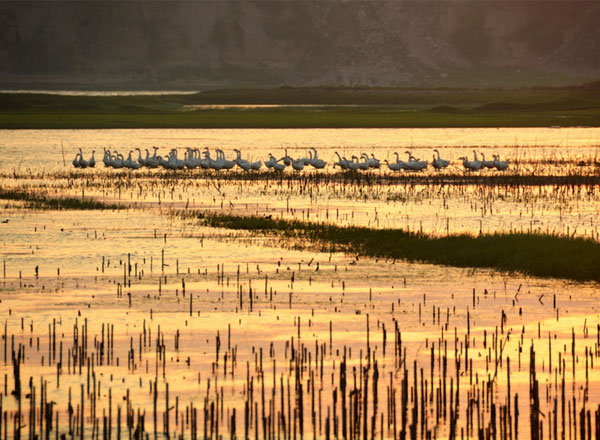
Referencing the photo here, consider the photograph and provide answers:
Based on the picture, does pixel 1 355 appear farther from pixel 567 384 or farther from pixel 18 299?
pixel 567 384

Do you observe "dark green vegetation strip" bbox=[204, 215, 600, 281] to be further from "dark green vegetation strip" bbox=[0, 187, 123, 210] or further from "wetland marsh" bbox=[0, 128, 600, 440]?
"dark green vegetation strip" bbox=[0, 187, 123, 210]

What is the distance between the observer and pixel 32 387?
14844 millimetres

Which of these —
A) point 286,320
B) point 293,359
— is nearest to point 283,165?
point 286,320

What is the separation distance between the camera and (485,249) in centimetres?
2616

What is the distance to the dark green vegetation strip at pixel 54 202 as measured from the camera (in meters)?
37.0

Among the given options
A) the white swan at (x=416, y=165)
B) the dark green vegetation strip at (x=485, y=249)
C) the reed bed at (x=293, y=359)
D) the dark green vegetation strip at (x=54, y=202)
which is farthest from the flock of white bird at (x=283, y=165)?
the reed bed at (x=293, y=359)

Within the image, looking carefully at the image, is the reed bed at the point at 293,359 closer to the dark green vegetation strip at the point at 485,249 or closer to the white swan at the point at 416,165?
the dark green vegetation strip at the point at 485,249

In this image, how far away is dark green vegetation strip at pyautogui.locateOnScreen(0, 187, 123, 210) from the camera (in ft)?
121

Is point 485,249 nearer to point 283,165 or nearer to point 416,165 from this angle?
point 416,165

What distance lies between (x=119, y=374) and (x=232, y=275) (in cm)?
833

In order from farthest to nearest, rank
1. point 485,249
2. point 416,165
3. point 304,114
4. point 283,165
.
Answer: point 304,114 < point 283,165 < point 416,165 < point 485,249

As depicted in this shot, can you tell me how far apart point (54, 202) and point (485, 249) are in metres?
16.4

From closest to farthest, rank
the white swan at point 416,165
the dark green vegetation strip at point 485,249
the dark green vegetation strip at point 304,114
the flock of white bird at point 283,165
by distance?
1. the dark green vegetation strip at point 485,249
2. the flock of white bird at point 283,165
3. the white swan at point 416,165
4. the dark green vegetation strip at point 304,114

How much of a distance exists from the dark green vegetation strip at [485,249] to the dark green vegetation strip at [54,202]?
28.8 ft
